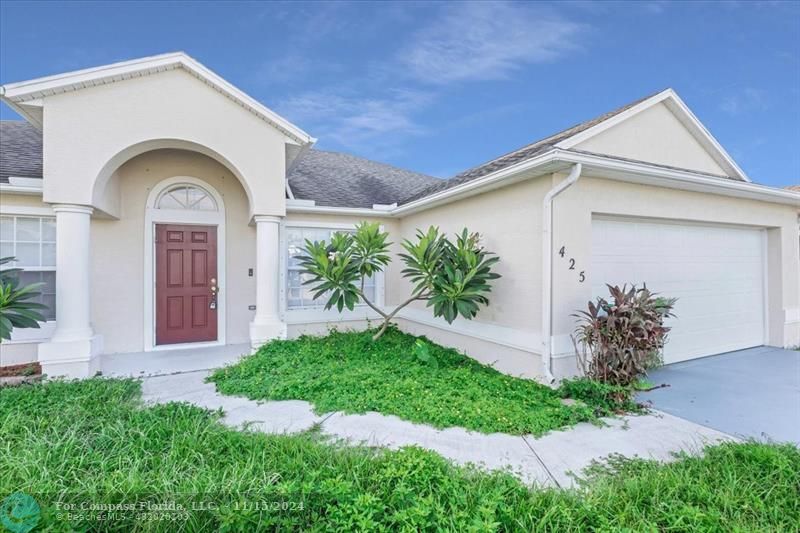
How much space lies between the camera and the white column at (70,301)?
5.39 m

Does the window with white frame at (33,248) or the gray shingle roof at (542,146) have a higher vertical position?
the gray shingle roof at (542,146)

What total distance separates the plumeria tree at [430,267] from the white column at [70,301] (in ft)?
11.4

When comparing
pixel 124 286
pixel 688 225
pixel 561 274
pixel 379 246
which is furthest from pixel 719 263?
pixel 124 286

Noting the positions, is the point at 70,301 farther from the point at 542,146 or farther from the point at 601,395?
the point at 542,146

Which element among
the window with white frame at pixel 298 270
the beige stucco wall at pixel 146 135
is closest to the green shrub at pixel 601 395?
the window with white frame at pixel 298 270

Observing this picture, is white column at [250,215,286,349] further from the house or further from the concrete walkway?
the concrete walkway

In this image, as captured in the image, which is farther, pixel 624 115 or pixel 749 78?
pixel 749 78

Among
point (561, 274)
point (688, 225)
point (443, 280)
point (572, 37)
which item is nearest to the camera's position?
point (561, 274)

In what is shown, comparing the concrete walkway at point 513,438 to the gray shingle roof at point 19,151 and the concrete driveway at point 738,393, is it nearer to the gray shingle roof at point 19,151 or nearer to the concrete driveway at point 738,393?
the concrete driveway at point 738,393

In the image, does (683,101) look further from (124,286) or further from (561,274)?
(124,286)

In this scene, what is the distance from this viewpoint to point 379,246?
272 inches

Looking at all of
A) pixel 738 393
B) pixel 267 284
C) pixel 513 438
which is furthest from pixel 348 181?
pixel 738 393

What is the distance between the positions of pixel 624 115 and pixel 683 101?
153 centimetres

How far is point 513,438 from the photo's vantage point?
364 cm
